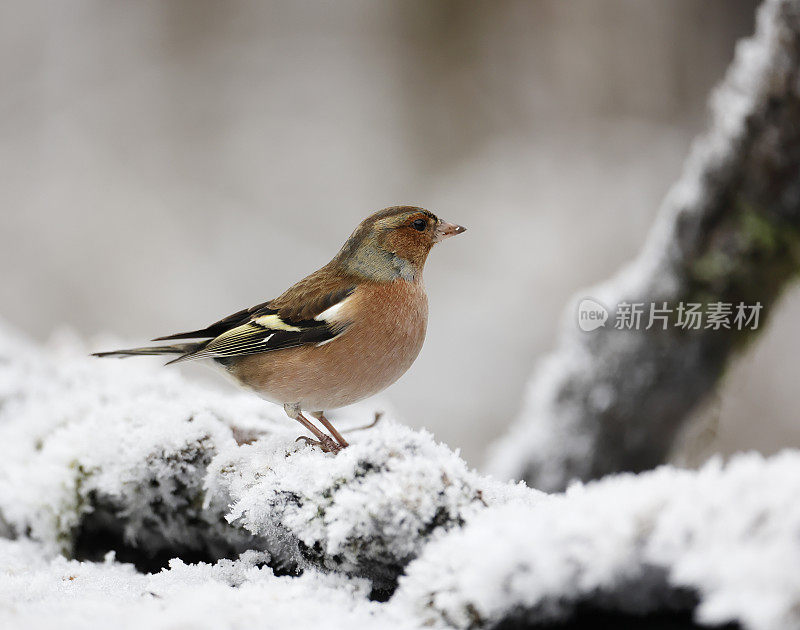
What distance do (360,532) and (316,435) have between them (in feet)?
3.08

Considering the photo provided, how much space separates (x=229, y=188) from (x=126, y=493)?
6.93 metres

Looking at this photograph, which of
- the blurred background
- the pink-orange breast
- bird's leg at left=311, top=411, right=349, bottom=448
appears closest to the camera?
bird's leg at left=311, top=411, right=349, bottom=448

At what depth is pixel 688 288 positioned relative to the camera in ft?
10.4

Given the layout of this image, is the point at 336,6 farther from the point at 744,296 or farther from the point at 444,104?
the point at 744,296

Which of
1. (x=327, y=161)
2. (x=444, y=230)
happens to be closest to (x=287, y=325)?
(x=444, y=230)

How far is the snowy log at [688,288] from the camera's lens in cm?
280

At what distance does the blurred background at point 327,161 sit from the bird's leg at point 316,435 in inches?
200

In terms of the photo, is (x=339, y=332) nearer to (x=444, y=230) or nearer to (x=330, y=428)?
(x=330, y=428)

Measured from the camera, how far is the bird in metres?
2.34

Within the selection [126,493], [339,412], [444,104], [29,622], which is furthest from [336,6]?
[29,622]

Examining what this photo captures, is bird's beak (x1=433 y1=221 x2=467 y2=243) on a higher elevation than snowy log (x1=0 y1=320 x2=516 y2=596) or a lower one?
higher

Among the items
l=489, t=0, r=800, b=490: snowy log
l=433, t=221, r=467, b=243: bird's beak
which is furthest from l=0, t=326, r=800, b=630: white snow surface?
l=489, t=0, r=800, b=490: snowy log

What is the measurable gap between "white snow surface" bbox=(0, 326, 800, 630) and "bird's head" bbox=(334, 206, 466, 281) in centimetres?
73

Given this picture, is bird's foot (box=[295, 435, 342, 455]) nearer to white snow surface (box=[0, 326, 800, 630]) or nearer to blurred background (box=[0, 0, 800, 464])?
white snow surface (box=[0, 326, 800, 630])
